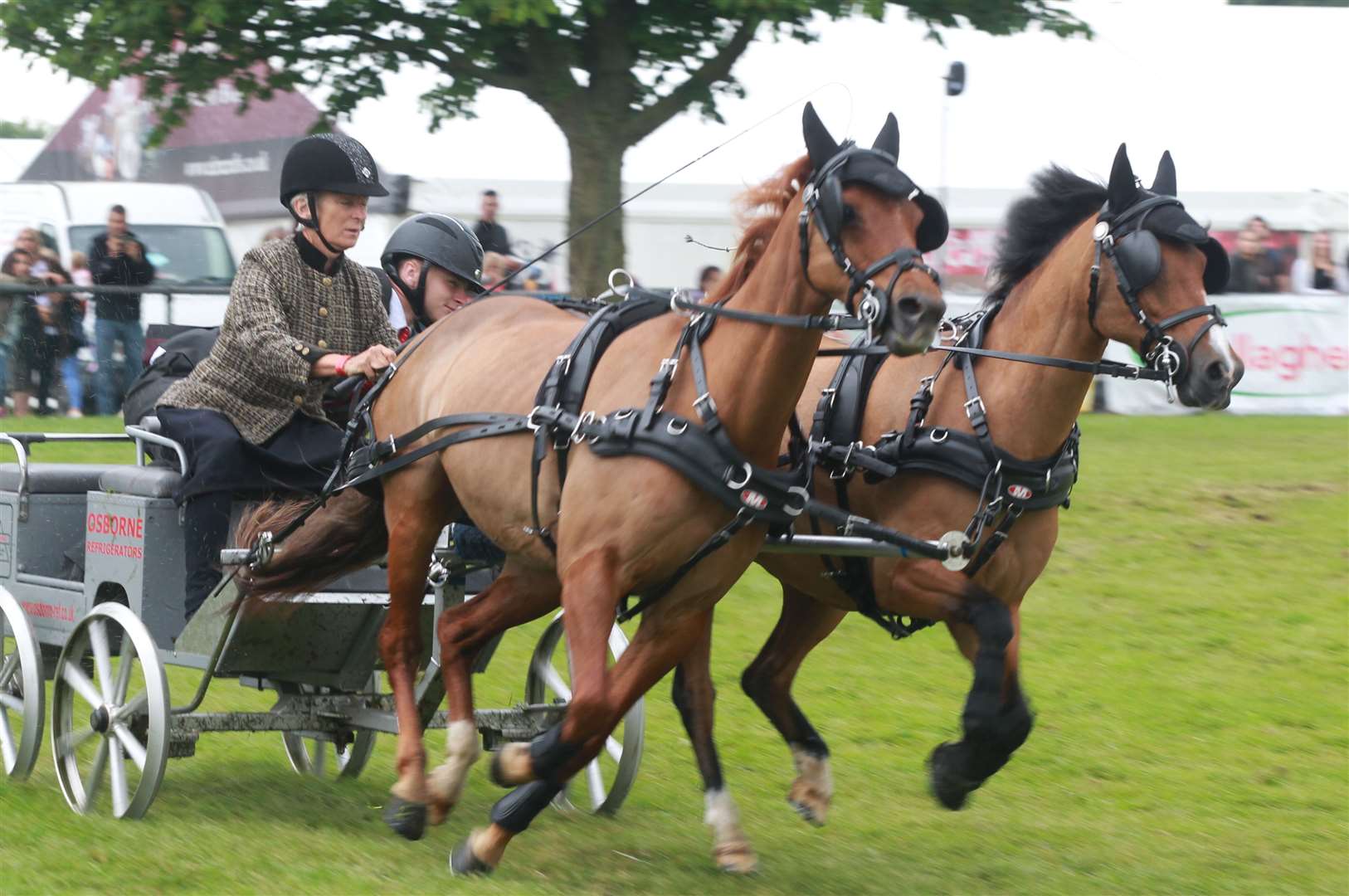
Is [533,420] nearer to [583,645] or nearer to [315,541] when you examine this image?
[583,645]

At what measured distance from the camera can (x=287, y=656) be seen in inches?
214

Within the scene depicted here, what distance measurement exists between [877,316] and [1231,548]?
261 inches

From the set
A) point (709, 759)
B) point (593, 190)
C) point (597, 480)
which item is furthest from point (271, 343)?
point (593, 190)

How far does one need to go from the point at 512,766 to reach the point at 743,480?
991 mm

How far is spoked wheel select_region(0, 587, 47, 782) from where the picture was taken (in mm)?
5520

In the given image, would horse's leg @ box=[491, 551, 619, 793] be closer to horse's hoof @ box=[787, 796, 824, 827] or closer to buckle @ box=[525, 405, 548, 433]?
buckle @ box=[525, 405, 548, 433]

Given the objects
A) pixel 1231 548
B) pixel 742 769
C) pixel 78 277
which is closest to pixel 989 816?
pixel 742 769

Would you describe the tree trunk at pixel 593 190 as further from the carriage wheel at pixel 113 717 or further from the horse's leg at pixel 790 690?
the carriage wheel at pixel 113 717

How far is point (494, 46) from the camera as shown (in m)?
12.0

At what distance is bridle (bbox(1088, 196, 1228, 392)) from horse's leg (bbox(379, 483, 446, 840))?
6.51ft

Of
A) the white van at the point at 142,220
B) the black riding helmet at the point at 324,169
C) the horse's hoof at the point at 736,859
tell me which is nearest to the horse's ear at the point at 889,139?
the black riding helmet at the point at 324,169

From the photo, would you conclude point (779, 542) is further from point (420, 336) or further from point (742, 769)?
point (742, 769)

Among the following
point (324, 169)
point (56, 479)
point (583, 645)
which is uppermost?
point (324, 169)

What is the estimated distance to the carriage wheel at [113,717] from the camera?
5031 millimetres
